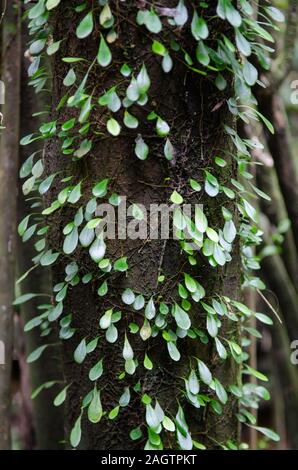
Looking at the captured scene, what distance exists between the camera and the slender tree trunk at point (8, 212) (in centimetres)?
186

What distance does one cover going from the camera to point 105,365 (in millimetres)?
1350

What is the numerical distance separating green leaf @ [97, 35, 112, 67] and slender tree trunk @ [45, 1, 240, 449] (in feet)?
0.23

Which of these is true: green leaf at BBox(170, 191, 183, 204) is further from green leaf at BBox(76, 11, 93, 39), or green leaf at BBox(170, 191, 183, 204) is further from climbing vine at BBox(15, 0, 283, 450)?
green leaf at BBox(76, 11, 93, 39)

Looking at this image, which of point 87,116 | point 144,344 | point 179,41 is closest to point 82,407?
point 144,344

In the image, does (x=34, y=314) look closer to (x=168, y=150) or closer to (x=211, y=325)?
(x=211, y=325)

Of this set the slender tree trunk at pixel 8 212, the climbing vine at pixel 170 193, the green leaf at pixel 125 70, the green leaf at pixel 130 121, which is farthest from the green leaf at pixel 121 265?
the slender tree trunk at pixel 8 212

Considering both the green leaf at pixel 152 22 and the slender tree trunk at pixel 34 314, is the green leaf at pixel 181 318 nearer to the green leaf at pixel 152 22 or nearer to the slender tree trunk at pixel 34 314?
the green leaf at pixel 152 22

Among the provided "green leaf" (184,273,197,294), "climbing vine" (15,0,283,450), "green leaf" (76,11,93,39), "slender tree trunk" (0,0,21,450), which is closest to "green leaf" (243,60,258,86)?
"climbing vine" (15,0,283,450)

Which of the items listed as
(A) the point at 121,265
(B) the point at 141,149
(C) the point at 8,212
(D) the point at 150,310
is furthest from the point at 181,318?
(C) the point at 8,212

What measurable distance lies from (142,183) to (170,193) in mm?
71

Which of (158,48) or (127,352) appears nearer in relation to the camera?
(158,48)

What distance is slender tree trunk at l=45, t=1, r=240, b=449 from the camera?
1.26 m

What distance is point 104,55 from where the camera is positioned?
1167 millimetres
